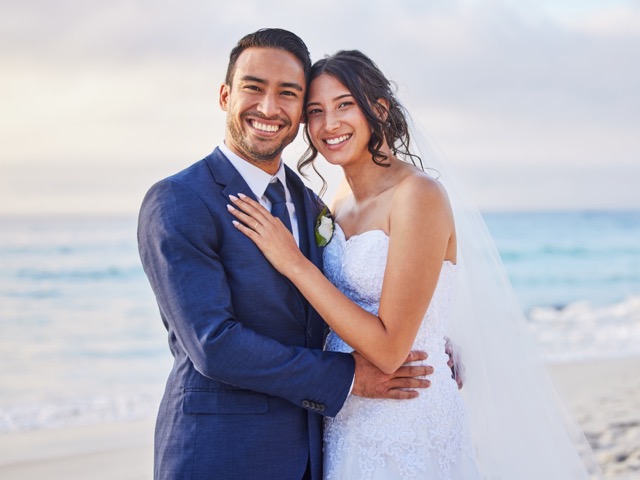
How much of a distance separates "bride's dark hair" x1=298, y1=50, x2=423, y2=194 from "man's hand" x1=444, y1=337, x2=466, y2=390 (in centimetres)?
83

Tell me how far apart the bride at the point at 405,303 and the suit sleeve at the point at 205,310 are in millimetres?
193

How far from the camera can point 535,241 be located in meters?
29.2

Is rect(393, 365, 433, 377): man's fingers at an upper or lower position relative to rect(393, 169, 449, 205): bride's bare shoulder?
lower

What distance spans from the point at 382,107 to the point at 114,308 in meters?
13.8

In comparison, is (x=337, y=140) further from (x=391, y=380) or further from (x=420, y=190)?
(x=391, y=380)

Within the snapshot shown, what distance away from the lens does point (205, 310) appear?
271 cm

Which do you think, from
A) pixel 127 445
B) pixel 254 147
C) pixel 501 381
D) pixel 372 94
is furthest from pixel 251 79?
pixel 127 445

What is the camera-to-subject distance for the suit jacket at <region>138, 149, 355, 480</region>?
271 cm

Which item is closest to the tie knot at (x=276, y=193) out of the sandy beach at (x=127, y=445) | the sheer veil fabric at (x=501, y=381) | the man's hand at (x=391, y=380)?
the man's hand at (x=391, y=380)

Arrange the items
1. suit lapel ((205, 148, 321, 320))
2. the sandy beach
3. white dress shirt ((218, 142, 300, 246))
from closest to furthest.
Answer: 1. suit lapel ((205, 148, 321, 320))
2. white dress shirt ((218, 142, 300, 246))
3. the sandy beach

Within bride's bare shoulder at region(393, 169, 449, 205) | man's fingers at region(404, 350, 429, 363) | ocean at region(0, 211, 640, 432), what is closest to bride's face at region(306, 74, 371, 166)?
bride's bare shoulder at region(393, 169, 449, 205)

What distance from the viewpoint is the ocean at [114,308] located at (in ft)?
33.1

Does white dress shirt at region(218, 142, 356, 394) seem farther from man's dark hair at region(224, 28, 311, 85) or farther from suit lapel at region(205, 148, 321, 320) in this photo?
man's dark hair at region(224, 28, 311, 85)

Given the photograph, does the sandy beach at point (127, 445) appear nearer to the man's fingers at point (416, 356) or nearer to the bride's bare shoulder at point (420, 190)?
the man's fingers at point (416, 356)
